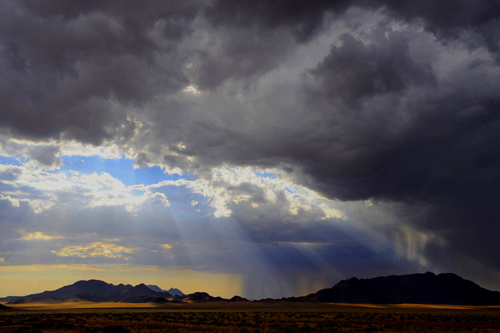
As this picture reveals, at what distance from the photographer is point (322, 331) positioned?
140 ft

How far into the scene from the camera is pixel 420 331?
43.7 meters

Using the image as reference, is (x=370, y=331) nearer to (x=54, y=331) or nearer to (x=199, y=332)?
(x=199, y=332)

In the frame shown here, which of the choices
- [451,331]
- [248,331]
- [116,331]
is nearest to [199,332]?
[248,331]

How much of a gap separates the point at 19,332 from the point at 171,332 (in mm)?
17968

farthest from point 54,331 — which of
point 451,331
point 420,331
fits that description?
point 451,331

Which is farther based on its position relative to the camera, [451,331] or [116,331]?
[451,331]

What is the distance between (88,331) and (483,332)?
52.6 metres

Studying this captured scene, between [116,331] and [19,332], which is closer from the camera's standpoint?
[19,332]

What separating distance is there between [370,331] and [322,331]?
717 cm

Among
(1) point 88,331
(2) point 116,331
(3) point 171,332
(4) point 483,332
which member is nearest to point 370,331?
(4) point 483,332

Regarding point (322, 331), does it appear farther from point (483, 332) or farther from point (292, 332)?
point (483, 332)

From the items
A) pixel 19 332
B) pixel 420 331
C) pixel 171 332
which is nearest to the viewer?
pixel 19 332

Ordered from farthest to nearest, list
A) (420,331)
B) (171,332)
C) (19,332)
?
(420,331), (171,332), (19,332)

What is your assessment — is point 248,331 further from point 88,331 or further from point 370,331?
point 88,331
